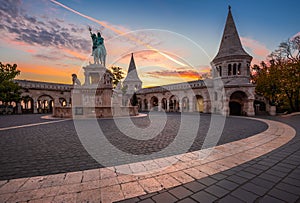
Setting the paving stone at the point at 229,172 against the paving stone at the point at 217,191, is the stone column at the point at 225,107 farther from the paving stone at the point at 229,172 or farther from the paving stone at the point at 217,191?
the paving stone at the point at 217,191

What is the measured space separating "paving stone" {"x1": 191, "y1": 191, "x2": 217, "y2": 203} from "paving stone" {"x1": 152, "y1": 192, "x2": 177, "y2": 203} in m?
0.36

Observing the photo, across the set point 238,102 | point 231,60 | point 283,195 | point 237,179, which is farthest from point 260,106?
point 283,195

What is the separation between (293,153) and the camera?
4551 millimetres

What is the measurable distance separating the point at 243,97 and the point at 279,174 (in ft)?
76.8

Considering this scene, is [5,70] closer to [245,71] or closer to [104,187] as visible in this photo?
[104,187]

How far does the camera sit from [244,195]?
8.00 feet

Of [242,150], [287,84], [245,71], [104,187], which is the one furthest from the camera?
[245,71]

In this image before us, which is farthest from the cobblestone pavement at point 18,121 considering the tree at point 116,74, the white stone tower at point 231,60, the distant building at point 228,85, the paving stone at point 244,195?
the white stone tower at point 231,60

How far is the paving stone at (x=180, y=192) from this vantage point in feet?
8.03

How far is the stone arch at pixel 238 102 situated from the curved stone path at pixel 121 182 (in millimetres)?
22145

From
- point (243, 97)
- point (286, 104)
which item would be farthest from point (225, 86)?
point (286, 104)

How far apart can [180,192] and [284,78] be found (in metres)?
→ 27.2

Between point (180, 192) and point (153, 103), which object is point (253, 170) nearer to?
point (180, 192)

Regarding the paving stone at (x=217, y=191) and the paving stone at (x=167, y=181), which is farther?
the paving stone at (x=167, y=181)
